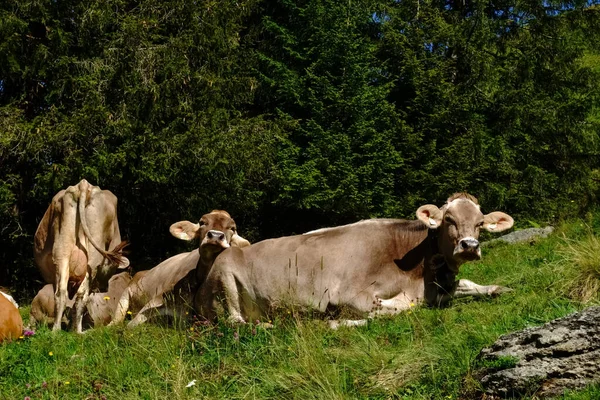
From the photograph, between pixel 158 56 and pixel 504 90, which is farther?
pixel 504 90

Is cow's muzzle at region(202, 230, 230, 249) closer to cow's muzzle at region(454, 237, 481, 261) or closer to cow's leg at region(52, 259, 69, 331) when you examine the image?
cow's leg at region(52, 259, 69, 331)

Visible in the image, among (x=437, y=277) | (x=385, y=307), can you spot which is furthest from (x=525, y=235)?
(x=385, y=307)

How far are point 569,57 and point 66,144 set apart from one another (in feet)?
46.7

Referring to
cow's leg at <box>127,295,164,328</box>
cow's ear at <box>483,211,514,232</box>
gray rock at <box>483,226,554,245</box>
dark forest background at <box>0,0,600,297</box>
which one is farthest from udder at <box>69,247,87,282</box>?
gray rock at <box>483,226,554,245</box>

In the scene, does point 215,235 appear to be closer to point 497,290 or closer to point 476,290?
point 476,290

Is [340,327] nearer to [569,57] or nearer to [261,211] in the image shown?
[261,211]

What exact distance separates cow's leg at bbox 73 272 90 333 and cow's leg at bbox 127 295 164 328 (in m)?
0.71

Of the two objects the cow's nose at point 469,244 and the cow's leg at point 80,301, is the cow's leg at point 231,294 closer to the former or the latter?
the cow's leg at point 80,301

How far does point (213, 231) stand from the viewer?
9.91m

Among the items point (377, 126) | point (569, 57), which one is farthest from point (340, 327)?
point (569, 57)

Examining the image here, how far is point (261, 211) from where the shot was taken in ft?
66.0

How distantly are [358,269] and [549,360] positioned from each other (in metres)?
3.98

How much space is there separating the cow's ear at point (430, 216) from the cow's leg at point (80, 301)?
15.3ft

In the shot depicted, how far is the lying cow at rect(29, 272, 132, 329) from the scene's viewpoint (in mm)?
10961
